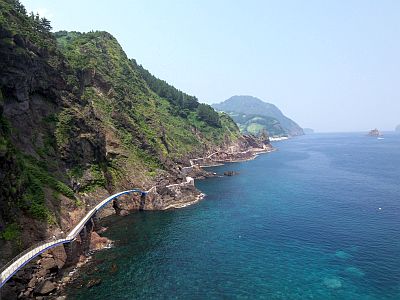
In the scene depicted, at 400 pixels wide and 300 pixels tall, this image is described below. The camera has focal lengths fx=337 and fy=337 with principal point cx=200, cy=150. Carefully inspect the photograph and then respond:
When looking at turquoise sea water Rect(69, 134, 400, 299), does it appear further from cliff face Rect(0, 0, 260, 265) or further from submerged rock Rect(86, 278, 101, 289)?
cliff face Rect(0, 0, 260, 265)

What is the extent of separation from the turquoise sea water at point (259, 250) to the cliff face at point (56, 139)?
13971mm

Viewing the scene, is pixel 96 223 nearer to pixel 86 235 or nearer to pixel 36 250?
pixel 86 235

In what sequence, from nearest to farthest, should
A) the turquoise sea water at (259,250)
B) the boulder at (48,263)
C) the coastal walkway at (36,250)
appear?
the coastal walkway at (36,250), the turquoise sea water at (259,250), the boulder at (48,263)

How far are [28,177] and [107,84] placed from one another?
76.9m

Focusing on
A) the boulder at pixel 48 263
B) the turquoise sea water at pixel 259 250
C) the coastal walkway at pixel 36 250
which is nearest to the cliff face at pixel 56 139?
the coastal walkway at pixel 36 250

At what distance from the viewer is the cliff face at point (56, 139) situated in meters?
67.4

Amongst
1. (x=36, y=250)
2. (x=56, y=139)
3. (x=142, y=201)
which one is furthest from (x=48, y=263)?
(x=142, y=201)

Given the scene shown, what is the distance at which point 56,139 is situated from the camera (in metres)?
96.1

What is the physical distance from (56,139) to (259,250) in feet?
208

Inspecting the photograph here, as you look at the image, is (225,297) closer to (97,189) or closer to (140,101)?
(97,189)

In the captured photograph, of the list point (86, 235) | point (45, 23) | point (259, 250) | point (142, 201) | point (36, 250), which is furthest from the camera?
point (45, 23)

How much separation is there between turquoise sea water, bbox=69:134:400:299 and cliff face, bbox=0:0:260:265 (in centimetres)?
1397

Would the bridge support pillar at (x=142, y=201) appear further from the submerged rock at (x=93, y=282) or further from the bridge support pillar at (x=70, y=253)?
the submerged rock at (x=93, y=282)

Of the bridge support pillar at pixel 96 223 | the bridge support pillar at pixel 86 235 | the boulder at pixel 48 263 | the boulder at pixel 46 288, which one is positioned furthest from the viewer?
the bridge support pillar at pixel 96 223
